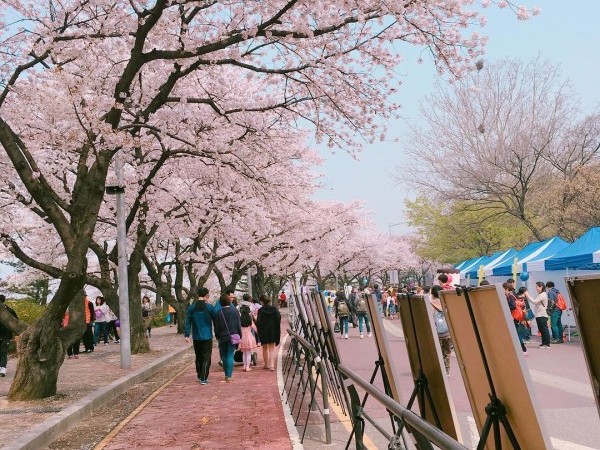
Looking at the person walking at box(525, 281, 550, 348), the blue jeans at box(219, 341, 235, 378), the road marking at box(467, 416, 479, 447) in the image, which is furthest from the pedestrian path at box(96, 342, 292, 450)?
the person walking at box(525, 281, 550, 348)

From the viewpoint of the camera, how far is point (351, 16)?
11.1m

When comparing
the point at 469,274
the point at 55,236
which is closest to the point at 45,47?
the point at 55,236

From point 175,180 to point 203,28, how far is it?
12076 millimetres

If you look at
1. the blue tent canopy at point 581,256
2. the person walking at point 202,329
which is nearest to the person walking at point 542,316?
the blue tent canopy at point 581,256

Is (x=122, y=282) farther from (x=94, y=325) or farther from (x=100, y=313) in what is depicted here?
(x=94, y=325)

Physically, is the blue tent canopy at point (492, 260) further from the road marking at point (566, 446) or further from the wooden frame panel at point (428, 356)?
the wooden frame panel at point (428, 356)

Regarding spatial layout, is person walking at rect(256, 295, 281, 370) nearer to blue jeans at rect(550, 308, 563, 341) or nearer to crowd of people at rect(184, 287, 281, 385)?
crowd of people at rect(184, 287, 281, 385)

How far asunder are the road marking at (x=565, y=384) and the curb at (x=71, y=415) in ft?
23.1

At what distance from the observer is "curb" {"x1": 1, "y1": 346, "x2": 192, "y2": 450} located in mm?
7770

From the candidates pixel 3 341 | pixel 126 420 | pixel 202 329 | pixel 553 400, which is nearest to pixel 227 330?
pixel 202 329

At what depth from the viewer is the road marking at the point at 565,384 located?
10188 millimetres

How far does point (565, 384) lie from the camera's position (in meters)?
11.0

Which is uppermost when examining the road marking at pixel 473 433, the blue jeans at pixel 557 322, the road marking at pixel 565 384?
the blue jeans at pixel 557 322

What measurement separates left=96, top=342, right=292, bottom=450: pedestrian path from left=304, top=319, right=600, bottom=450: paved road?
0.71 metres
